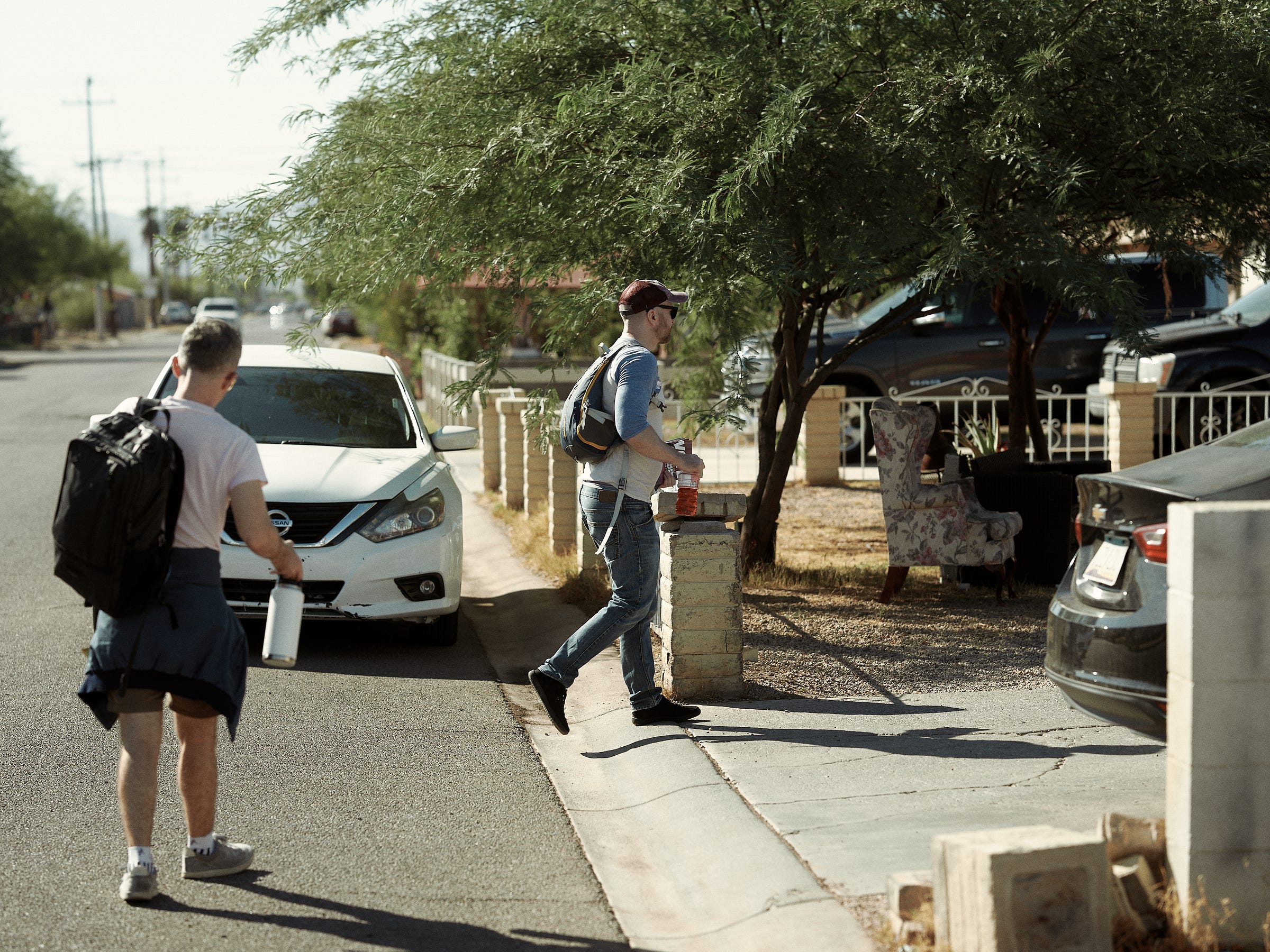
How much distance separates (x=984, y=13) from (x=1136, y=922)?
500cm

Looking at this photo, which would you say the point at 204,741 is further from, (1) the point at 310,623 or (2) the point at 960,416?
(2) the point at 960,416

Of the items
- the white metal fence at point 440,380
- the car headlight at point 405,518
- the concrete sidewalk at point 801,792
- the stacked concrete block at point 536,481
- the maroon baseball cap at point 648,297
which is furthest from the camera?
the white metal fence at point 440,380

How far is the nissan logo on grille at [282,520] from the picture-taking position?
719 cm

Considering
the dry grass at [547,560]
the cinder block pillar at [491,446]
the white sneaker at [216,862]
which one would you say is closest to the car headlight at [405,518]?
the dry grass at [547,560]

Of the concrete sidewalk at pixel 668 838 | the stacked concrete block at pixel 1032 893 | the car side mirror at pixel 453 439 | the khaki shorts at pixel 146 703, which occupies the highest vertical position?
the car side mirror at pixel 453 439

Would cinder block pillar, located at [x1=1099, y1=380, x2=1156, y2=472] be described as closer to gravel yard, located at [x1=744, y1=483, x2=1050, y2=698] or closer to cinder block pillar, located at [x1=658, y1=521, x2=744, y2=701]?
gravel yard, located at [x1=744, y1=483, x2=1050, y2=698]

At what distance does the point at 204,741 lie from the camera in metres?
4.19

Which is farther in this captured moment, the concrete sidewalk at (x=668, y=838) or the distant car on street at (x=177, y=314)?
the distant car on street at (x=177, y=314)

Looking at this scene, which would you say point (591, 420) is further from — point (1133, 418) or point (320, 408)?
point (1133, 418)

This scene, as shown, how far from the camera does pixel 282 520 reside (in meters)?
7.19

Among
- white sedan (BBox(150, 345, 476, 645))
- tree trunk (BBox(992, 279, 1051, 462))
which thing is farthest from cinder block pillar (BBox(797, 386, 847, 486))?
white sedan (BBox(150, 345, 476, 645))

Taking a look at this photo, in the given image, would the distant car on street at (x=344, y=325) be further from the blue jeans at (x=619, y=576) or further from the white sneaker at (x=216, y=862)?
the white sneaker at (x=216, y=862)

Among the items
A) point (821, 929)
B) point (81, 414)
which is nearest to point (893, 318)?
point (821, 929)

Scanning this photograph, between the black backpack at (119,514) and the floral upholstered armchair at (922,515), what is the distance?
491 centimetres
